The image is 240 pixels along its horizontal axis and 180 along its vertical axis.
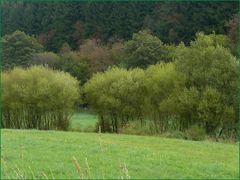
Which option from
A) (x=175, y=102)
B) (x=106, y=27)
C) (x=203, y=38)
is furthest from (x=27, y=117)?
(x=106, y=27)

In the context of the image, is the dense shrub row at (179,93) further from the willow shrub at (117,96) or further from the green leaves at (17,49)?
the green leaves at (17,49)

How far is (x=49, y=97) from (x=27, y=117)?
2.58 m

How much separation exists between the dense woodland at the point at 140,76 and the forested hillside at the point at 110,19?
0.12 meters

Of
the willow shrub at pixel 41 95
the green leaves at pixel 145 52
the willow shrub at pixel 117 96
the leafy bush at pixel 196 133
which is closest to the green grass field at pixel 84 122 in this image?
the willow shrub at pixel 41 95

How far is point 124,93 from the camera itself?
26984 millimetres

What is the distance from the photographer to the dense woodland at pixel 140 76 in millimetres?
23375

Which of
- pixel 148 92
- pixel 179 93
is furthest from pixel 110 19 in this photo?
pixel 179 93

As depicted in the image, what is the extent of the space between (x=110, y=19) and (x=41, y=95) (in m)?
18.1

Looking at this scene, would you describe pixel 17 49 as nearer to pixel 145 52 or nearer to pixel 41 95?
pixel 145 52

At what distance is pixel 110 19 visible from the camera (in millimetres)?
43906

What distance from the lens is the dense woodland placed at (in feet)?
76.7

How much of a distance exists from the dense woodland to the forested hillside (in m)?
0.12

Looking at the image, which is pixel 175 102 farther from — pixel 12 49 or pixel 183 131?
pixel 12 49

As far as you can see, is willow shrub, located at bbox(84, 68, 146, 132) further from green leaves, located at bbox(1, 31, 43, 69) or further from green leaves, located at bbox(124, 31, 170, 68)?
green leaves, located at bbox(1, 31, 43, 69)
